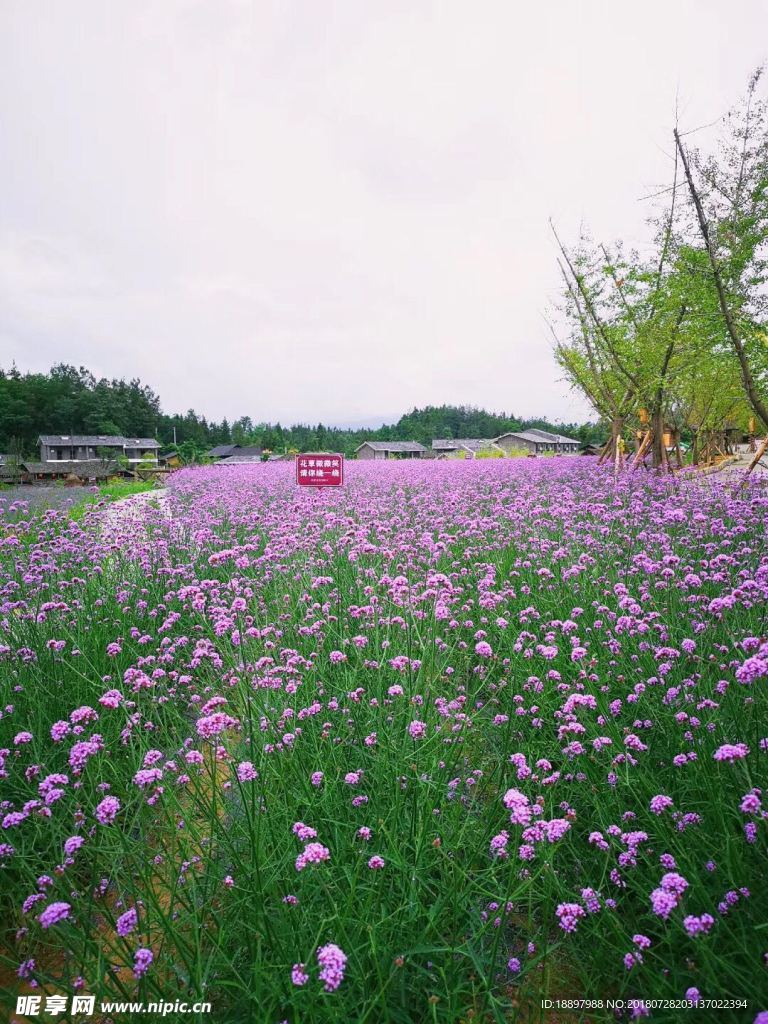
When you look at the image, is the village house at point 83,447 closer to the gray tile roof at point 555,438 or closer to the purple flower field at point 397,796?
the purple flower field at point 397,796

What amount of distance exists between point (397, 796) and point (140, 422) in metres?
93.0

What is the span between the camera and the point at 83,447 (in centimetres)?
6950

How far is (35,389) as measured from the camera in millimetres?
72312

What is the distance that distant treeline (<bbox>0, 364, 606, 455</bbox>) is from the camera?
69.7 meters

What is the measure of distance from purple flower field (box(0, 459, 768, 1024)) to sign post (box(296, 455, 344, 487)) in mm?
5471

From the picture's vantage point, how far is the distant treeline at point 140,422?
6969 centimetres

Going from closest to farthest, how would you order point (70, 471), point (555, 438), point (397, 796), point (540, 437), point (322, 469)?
1. point (397, 796)
2. point (322, 469)
3. point (70, 471)
4. point (555, 438)
5. point (540, 437)

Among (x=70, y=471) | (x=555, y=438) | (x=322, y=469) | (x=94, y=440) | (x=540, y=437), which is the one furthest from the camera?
(x=540, y=437)

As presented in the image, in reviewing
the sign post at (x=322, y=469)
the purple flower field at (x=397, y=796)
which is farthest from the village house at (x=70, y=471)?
the purple flower field at (x=397, y=796)

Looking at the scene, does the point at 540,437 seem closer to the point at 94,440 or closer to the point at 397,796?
the point at 94,440

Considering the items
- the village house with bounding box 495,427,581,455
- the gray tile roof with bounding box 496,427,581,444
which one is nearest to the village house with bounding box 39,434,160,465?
the village house with bounding box 495,427,581,455

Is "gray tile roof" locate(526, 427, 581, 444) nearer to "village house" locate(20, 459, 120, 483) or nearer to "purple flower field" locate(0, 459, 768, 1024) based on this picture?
"village house" locate(20, 459, 120, 483)

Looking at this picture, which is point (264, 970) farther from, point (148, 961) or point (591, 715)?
point (591, 715)

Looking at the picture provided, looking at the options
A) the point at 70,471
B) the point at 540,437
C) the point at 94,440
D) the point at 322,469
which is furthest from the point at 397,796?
the point at 540,437
